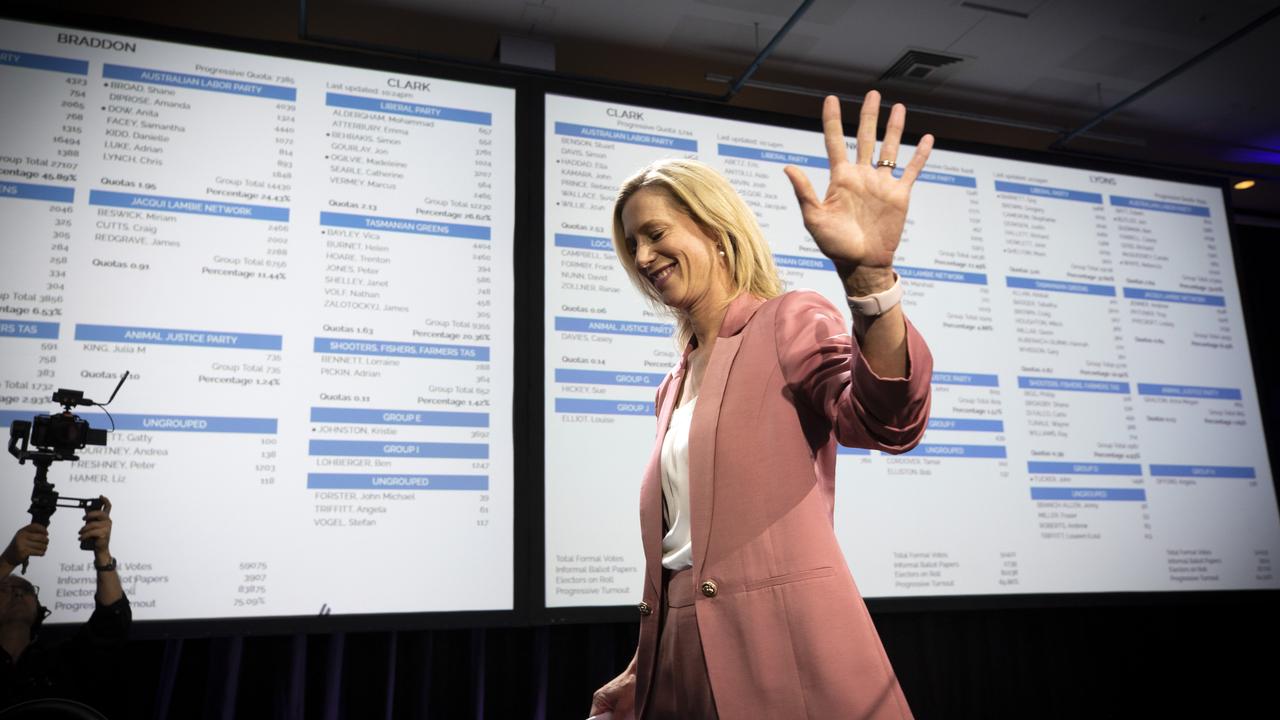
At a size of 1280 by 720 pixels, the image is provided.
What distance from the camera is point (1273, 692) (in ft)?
12.2

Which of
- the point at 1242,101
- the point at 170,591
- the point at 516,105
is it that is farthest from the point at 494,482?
the point at 1242,101

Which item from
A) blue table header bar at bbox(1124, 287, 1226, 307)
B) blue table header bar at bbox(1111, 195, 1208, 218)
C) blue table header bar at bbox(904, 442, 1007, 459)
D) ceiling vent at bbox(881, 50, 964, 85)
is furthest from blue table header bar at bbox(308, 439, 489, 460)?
blue table header bar at bbox(1111, 195, 1208, 218)

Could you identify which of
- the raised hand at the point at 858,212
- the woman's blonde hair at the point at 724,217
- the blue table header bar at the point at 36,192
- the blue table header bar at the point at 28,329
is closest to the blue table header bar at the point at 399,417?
the blue table header bar at the point at 28,329

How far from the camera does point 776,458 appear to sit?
1.12m

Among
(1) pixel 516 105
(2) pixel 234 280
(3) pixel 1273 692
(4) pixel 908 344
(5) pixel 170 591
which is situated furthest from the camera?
(3) pixel 1273 692

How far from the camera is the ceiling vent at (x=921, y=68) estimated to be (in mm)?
3619

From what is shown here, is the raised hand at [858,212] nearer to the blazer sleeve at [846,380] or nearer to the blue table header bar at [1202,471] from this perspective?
the blazer sleeve at [846,380]

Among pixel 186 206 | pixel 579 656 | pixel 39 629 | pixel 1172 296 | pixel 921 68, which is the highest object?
pixel 921 68

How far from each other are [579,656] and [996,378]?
1847 mm

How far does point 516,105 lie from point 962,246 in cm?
179

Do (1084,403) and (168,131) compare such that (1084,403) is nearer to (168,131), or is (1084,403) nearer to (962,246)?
(962,246)

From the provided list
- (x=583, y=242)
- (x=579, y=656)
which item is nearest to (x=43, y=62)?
(x=583, y=242)

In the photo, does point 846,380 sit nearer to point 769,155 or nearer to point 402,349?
point 402,349

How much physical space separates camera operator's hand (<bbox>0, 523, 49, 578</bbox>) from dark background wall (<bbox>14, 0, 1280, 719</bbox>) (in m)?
0.55
